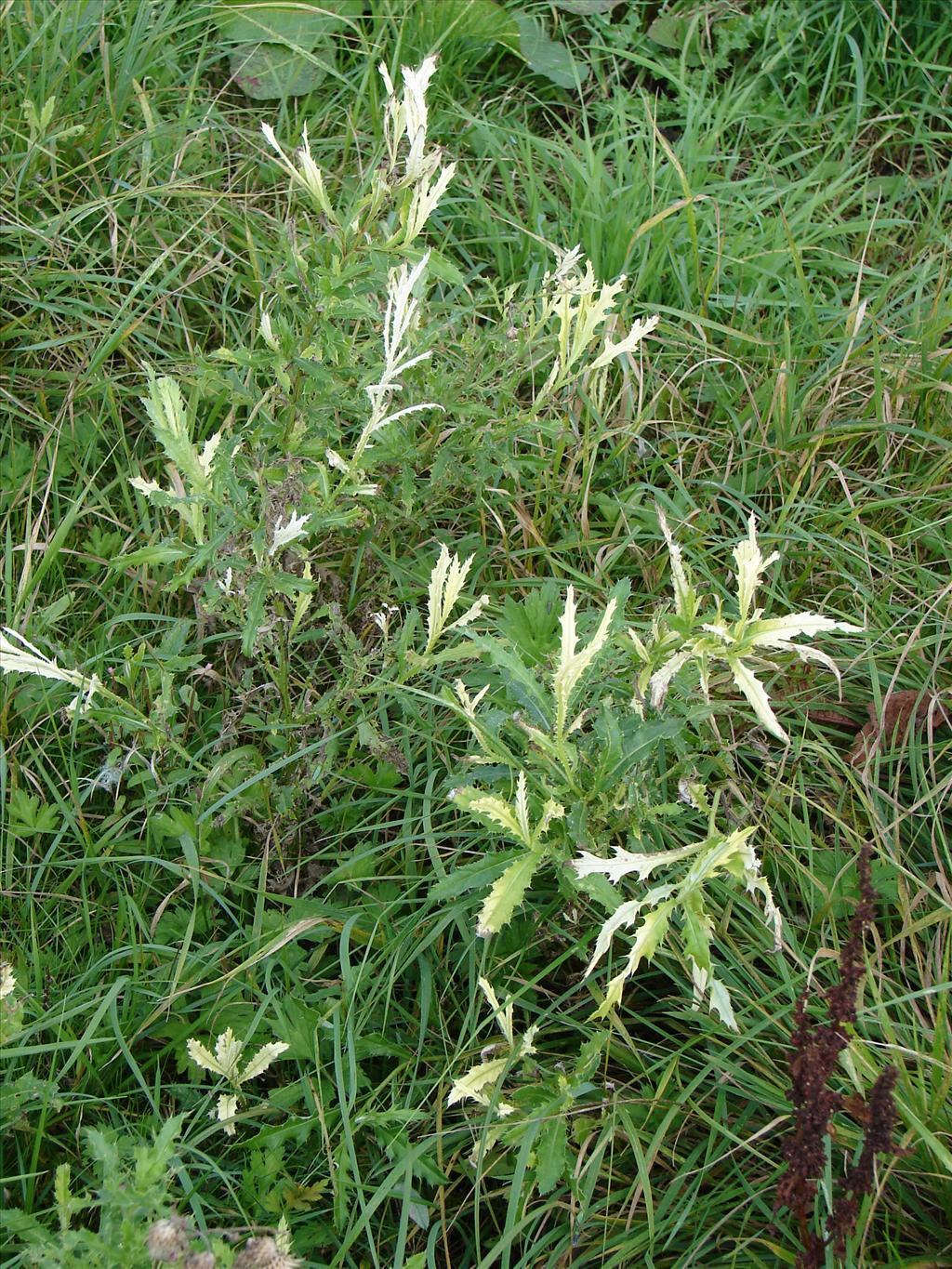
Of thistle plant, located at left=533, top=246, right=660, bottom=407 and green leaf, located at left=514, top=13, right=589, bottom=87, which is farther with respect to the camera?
green leaf, located at left=514, top=13, right=589, bottom=87

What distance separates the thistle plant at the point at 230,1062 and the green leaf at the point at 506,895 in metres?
0.42

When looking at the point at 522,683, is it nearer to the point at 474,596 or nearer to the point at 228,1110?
the point at 474,596

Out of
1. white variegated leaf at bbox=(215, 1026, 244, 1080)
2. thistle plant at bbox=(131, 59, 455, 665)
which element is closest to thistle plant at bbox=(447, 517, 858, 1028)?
thistle plant at bbox=(131, 59, 455, 665)

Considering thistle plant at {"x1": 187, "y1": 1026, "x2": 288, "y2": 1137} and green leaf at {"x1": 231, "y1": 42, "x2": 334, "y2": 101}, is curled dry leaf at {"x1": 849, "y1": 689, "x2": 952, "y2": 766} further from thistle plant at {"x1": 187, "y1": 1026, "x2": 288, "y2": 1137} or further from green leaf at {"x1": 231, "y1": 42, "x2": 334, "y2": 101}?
green leaf at {"x1": 231, "y1": 42, "x2": 334, "y2": 101}

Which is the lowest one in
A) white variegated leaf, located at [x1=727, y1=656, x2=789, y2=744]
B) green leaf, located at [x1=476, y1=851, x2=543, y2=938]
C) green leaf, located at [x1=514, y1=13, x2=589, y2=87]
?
green leaf, located at [x1=476, y1=851, x2=543, y2=938]

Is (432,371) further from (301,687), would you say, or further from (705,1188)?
(705,1188)

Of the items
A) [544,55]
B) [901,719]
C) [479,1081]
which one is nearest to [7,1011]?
[479,1081]

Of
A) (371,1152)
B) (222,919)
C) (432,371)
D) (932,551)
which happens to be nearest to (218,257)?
(432,371)

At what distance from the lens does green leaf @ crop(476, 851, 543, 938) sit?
161 centimetres

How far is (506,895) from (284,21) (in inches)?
98.7

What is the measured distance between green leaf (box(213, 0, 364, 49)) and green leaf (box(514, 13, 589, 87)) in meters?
0.44

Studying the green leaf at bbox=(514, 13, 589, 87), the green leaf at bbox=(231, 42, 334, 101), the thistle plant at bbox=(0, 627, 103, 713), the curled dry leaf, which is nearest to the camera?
the thistle plant at bbox=(0, 627, 103, 713)

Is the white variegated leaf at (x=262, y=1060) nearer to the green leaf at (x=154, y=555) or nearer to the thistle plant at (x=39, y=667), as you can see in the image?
the thistle plant at (x=39, y=667)

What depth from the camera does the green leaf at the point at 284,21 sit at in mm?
3070
